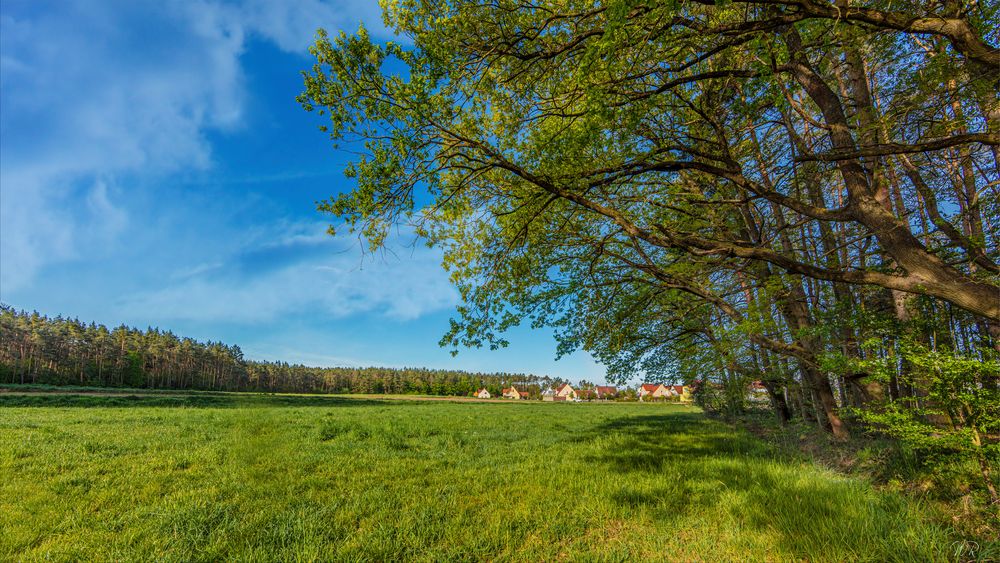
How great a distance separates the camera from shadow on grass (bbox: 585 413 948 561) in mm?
3725

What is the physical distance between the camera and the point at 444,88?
260 inches

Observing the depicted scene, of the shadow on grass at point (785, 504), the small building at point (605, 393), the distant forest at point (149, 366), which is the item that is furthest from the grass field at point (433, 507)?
the small building at point (605, 393)

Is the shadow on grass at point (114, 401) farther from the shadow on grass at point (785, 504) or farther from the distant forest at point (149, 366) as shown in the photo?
the distant forest at point (149, 366)

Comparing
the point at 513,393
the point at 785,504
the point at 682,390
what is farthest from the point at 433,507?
the point at 513,393

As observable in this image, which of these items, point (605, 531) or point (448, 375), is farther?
point (448, 375)

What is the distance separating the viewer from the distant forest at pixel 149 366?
79500 millimetres

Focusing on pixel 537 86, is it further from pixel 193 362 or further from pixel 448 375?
pixel 448 375

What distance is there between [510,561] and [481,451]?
6550 millimetres

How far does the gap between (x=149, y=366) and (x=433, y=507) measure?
416ft

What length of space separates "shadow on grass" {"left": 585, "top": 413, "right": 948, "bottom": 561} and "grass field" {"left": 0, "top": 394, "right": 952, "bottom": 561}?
2cm

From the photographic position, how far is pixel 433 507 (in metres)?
5.38

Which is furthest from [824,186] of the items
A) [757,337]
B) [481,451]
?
[481,451]

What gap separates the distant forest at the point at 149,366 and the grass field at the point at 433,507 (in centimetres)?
10760

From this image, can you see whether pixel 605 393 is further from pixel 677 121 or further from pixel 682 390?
pixel 677 121
